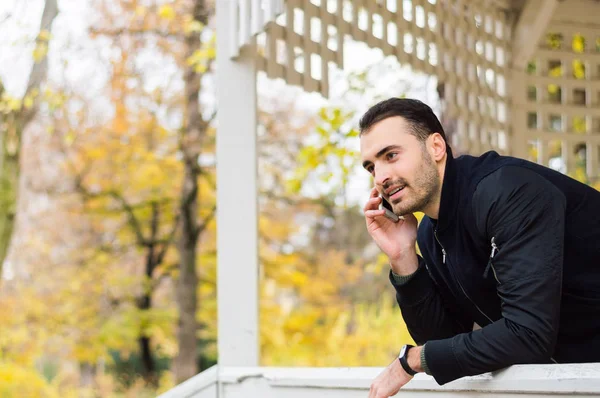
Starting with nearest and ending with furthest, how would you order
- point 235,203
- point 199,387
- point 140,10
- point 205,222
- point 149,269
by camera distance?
point 199,387 < point 235,203 < point 140,10 < point 205,222 < point 149,269

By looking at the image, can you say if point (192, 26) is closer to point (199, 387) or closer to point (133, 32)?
point (133, 32)

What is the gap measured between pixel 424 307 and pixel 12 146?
8794mm

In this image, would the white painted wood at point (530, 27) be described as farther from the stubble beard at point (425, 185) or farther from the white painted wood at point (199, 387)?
the stubble beard at point (425, 185)

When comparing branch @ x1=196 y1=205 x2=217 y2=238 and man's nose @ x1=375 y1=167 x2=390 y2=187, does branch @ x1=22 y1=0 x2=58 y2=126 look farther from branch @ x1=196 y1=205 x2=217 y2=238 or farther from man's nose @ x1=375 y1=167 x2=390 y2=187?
man's nose @ x1=375 y1=167 x2=390 y2=187

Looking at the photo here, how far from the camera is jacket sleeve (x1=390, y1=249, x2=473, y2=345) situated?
1996 mm

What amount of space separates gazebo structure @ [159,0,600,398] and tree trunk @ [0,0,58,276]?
6273mm

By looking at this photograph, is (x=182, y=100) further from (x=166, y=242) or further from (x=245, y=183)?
(x=245, y=183)

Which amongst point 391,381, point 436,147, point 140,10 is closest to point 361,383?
point 391,381

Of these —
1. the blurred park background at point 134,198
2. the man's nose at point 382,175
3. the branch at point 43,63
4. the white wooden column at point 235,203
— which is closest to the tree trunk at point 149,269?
the blurred park background at point 134,198

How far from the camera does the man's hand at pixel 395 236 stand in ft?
6.59

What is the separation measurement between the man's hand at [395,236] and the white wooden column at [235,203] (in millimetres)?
976

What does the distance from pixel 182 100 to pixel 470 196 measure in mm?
9227

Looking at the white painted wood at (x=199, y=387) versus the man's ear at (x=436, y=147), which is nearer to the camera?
the man's ear at (x=436, y=147)

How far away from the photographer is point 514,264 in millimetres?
1610
